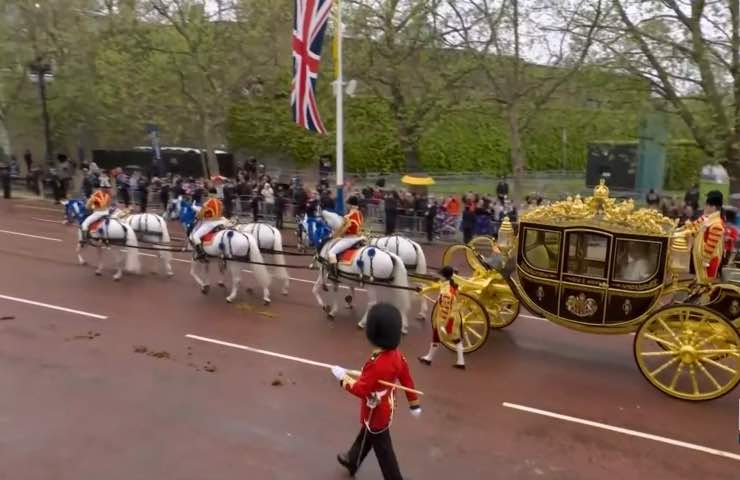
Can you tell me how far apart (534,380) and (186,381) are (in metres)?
4.44

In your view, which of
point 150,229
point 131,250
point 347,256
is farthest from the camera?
point 150,229

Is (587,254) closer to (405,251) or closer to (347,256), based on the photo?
(405,251)

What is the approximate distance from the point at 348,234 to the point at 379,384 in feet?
18.8

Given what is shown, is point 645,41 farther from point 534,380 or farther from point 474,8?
point 534,380

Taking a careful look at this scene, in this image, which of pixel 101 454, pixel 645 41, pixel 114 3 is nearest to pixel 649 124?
pixel 645 41

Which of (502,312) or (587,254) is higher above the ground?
Result: (587,254)

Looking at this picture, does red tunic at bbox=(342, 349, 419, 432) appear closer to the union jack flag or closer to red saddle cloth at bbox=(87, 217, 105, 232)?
red saddle cloth at bbox=(87, 217, 105, 232)

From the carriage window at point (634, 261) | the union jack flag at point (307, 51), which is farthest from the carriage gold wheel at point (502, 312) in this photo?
the union jack flag at point (307, 51)

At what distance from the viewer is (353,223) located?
11.0 m

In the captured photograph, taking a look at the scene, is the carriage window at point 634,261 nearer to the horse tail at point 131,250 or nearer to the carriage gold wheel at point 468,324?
the carriage gold wheel at point 468,324

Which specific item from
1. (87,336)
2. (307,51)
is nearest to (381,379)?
(87,336)

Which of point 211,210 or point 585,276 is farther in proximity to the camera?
point 211,210

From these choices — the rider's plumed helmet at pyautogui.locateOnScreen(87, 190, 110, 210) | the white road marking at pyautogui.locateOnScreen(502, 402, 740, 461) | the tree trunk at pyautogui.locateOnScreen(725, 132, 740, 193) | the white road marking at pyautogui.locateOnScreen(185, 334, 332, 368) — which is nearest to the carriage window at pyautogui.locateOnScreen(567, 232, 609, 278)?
the white road marking at pyautogui.locateOnScreen(502, 402, 740, 461)

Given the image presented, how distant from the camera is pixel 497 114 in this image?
20.6 metres
